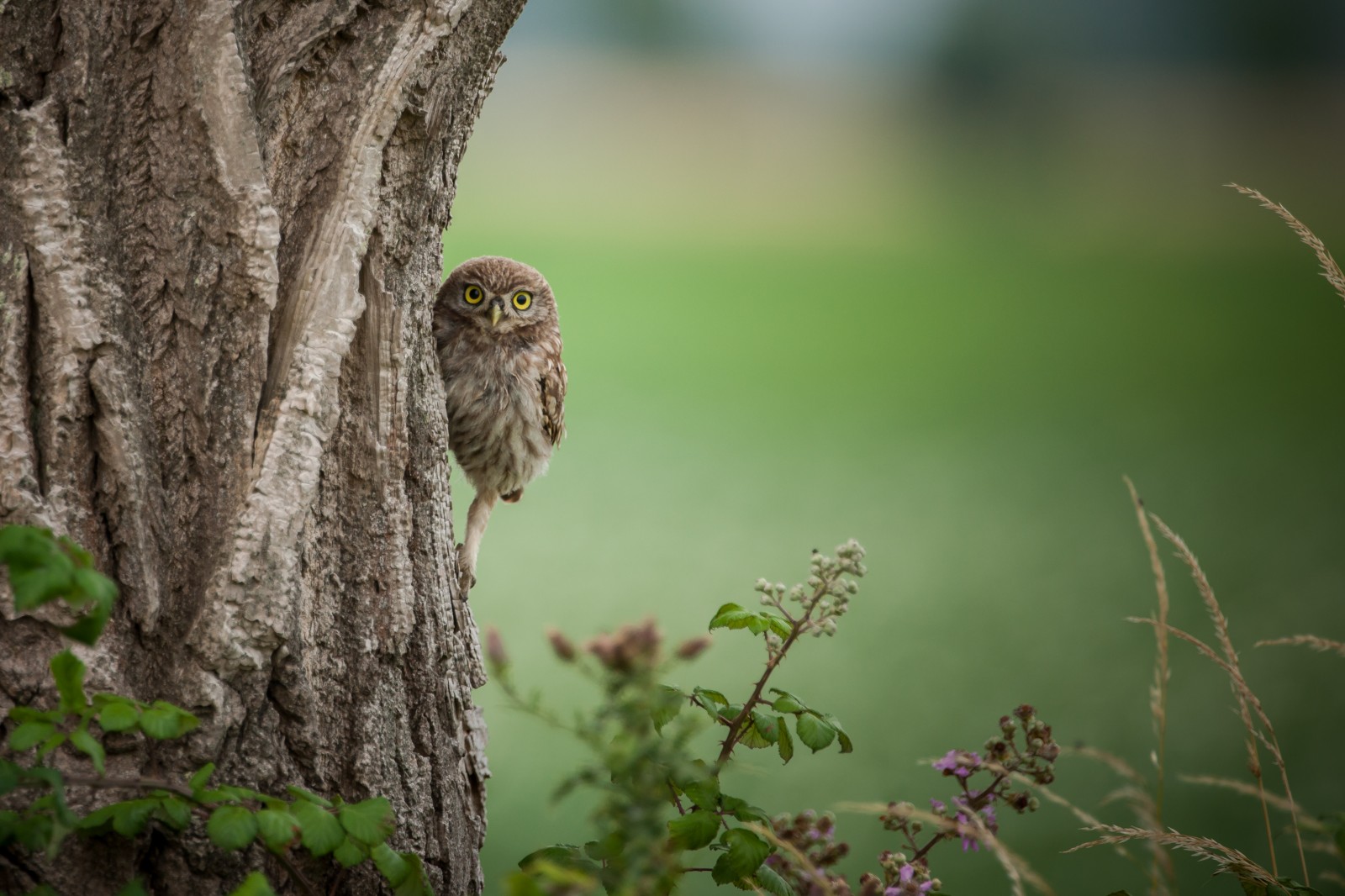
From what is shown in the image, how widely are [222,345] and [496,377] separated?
43.9 inches

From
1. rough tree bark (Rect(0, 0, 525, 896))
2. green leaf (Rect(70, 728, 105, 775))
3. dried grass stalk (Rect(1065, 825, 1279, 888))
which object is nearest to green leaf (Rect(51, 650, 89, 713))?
green leaf (Rect(70, 728, 105, 775))

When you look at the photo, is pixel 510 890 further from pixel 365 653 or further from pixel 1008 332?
pixel 1008 332

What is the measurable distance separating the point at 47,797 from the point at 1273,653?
15.8ft

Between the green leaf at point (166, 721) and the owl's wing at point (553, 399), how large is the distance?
1643 mm

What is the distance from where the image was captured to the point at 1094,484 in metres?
5.91

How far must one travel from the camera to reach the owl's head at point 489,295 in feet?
8.81

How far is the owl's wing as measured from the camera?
274cm

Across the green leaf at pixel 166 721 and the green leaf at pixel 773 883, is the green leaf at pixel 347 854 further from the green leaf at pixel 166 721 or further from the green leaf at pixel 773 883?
the green leaf at pixel 773 883

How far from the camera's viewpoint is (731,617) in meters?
1.55

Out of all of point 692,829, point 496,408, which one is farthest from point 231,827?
point 496,408

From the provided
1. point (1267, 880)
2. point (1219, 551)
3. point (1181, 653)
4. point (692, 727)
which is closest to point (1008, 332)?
point (1219, 551)

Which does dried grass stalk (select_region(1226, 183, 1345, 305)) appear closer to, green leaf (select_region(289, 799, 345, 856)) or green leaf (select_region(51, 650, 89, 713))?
green leaf (select_region(289, 799, 345, 856))

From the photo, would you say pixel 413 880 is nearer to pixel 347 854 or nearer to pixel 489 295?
pixel 347 854

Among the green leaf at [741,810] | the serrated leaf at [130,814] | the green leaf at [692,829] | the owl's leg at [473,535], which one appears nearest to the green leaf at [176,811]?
the serrated leaf at [130,814]
